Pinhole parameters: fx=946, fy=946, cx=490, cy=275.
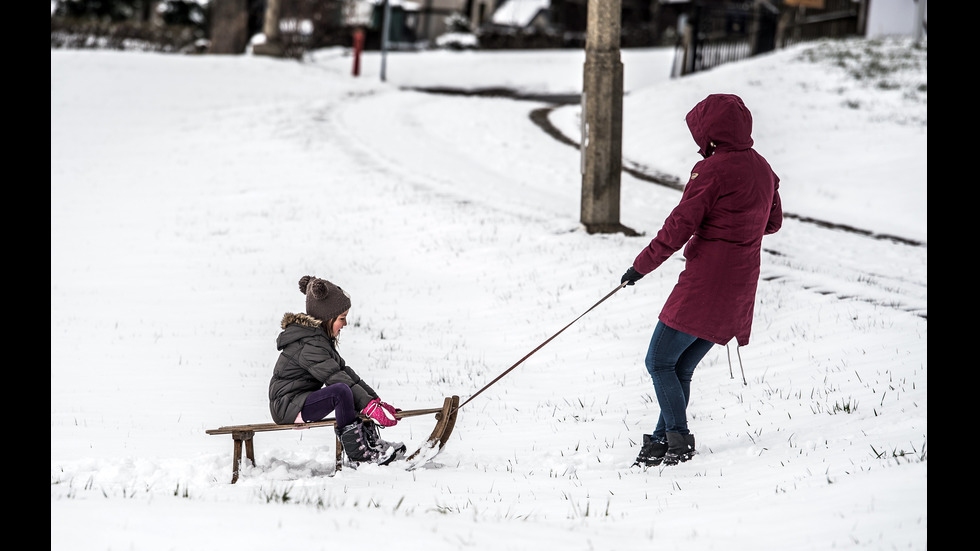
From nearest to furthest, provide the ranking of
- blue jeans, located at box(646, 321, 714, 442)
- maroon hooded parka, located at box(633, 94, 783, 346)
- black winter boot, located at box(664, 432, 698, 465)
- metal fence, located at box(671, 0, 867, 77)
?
1. maroon hooded parka, located at box(633, 94, 783, 346)
2. blue jeans, located at box(646, 321, 714, 442)
3. black winter boot, located at box(664, 432, 698, 465)
4. metal fence, located at box(671, 0, 867, 77)

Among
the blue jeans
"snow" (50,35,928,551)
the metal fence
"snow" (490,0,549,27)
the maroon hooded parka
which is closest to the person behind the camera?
"snow" (50,35,928,551)

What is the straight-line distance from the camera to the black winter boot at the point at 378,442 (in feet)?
17.5

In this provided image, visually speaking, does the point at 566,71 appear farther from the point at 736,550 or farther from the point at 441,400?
the point at 736,550

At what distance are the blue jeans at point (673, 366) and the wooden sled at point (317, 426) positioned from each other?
3.80ft

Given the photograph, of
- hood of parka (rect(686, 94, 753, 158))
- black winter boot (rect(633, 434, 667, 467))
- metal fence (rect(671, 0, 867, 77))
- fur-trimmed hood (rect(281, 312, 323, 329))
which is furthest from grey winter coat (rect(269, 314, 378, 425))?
metal fence (rect(671, 0, 867, 77))

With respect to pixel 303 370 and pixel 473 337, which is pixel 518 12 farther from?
pixel 303 370

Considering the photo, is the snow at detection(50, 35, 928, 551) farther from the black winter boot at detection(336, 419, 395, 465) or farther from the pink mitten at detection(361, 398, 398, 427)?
the pink mitten at detection(361, 398, 398, 427)

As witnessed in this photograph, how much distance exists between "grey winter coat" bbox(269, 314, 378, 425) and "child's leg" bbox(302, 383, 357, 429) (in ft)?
0.14

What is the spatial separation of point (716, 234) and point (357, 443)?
2.27 meters

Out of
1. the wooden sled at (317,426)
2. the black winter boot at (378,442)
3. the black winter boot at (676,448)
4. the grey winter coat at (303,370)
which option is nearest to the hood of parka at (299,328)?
the grey winter coat at (303,370)

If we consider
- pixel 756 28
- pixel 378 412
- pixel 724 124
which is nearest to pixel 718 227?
pixel 724 124

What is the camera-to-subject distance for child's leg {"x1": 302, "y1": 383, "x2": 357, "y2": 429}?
5.20 m
